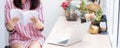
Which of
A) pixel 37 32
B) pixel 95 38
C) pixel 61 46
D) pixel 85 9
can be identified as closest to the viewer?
pixel 61 46

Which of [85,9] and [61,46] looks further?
[85,9]

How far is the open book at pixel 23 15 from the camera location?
6.61 feet

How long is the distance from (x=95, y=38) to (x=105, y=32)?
24cm

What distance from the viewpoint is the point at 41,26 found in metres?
2.20

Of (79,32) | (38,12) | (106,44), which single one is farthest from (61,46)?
(38,12)

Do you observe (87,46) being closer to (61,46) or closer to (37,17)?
(61,46)

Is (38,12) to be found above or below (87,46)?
above

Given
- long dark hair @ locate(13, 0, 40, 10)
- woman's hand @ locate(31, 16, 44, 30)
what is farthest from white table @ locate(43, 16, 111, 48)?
long dark hair @ locate(13, 0, 40, 10)

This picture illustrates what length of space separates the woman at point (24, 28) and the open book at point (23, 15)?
0.03 metres

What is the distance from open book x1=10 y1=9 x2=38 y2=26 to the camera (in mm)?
2014

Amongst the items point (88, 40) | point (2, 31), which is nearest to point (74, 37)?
point (88, 40)

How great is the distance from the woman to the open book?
0.03m

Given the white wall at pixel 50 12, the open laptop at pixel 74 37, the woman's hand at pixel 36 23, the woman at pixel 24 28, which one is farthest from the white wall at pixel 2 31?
the open laptop at pixel 74 37

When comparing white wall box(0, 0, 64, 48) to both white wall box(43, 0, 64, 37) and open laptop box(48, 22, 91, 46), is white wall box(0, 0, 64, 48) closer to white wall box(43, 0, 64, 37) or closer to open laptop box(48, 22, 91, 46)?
white wall box(43, 0, 64, 37)
